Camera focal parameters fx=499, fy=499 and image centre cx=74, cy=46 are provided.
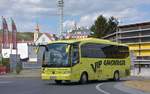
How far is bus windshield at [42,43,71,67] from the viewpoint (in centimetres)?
3259

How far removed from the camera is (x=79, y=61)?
33594 mm

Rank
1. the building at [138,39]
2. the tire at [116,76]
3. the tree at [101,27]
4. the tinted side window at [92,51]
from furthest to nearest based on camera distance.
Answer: the tree at [101,27] → the building at [138,39] → the tire at [116,76] → the tinted side window at [92,51]

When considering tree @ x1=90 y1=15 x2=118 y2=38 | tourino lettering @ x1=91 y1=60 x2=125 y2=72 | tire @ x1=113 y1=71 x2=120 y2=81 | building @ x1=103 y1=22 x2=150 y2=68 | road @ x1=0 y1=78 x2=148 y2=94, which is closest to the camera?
road @ x1=0 y1=78 x2=148 y2=94

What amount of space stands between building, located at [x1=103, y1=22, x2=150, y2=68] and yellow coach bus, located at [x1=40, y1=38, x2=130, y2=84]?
3484 cm

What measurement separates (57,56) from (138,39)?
4674cm

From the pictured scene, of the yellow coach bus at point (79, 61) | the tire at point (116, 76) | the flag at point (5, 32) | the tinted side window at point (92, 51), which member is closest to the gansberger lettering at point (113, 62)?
the yellow coach bus at point (79, 61)

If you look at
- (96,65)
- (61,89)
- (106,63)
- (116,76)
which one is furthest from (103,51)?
(61,89)

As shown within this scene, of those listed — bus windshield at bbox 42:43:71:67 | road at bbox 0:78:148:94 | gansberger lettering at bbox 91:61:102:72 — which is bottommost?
road at bbox 0:78:148:94

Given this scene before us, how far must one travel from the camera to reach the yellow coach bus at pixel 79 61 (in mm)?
32531

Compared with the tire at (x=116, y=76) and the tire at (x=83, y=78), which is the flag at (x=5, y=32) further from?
the tire at (x=83, y=78)

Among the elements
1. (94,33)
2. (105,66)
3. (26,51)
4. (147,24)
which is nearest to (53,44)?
(105,66)

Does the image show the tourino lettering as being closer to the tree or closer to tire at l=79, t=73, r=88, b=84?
tire at l=79, t=73, r=88, b=84

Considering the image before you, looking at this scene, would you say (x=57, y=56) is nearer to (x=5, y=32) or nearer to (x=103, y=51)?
(x=103, y=51)

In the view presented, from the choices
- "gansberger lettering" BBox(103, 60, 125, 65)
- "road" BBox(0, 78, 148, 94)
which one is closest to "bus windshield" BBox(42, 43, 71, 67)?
"road" BBox(0, 78, 148, 94)
